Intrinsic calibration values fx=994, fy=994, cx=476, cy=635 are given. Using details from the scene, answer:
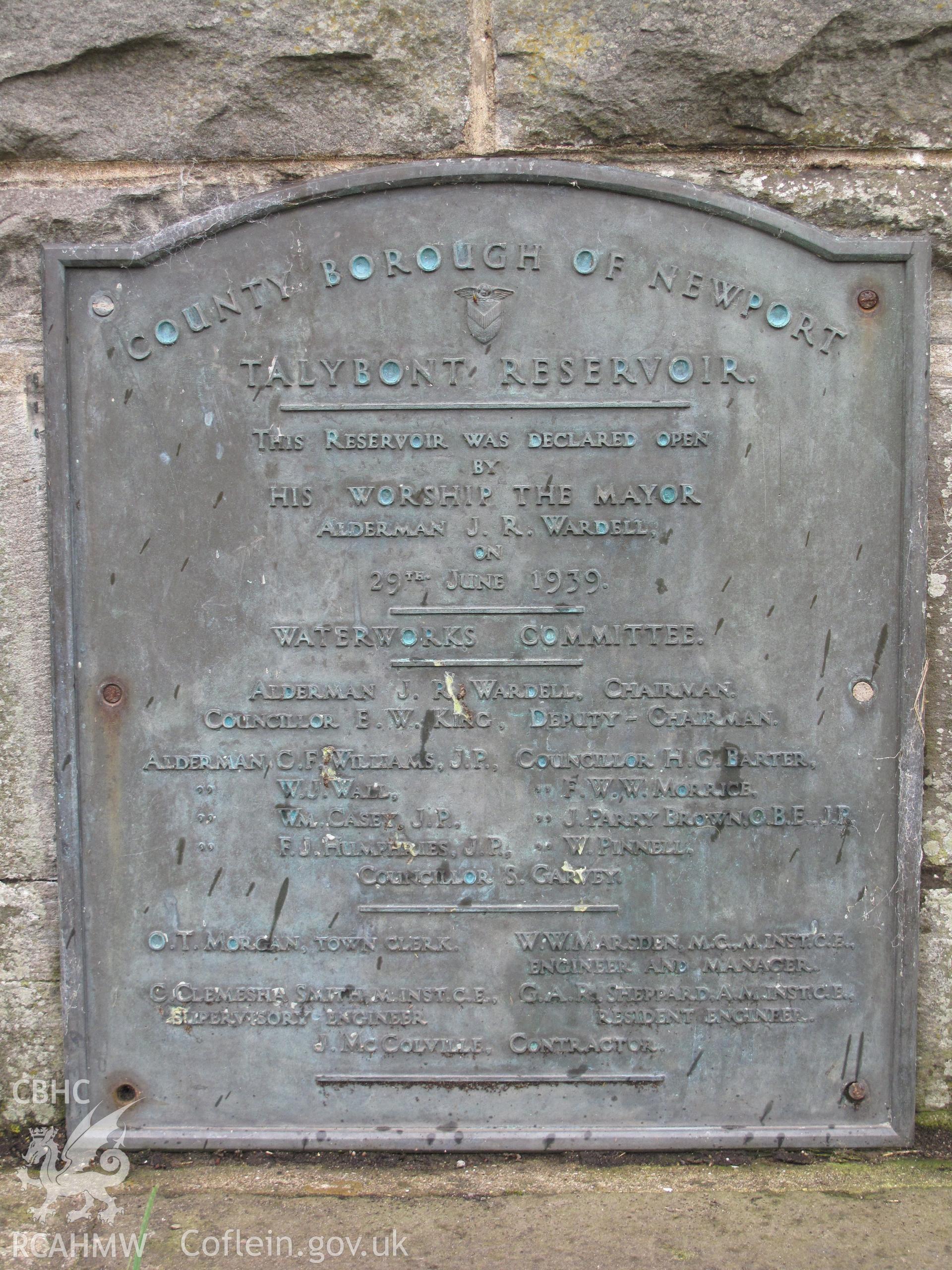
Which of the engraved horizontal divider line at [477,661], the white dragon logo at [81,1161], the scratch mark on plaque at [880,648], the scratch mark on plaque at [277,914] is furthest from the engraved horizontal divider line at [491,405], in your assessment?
the white dragon logo at [81,1161]

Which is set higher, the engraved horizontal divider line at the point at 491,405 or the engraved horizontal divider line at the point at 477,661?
the engraved horizontal divider line at the point at 491,405

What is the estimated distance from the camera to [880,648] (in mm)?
2059

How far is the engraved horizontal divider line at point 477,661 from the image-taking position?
2.06 meters

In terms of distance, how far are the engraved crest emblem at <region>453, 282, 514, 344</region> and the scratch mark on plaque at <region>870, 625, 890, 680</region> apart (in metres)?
1.01

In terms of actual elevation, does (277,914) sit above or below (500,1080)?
above

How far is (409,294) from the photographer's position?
2.03 meters

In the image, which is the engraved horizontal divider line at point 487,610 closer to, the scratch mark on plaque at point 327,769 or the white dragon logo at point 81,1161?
the scratch mark on plaque at point 327,769

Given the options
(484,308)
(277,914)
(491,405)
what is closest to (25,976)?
(277,914)

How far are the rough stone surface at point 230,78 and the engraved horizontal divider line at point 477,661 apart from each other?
1048mm

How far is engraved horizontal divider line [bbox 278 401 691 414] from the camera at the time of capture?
2.03 meters

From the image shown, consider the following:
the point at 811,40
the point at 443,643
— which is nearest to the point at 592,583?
the point at 443,643

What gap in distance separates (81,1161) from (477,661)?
4.33ft

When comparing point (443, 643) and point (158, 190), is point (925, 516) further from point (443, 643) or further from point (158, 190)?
point (158, 190)

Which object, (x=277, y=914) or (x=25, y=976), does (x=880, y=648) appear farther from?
(x=25, y=976)
